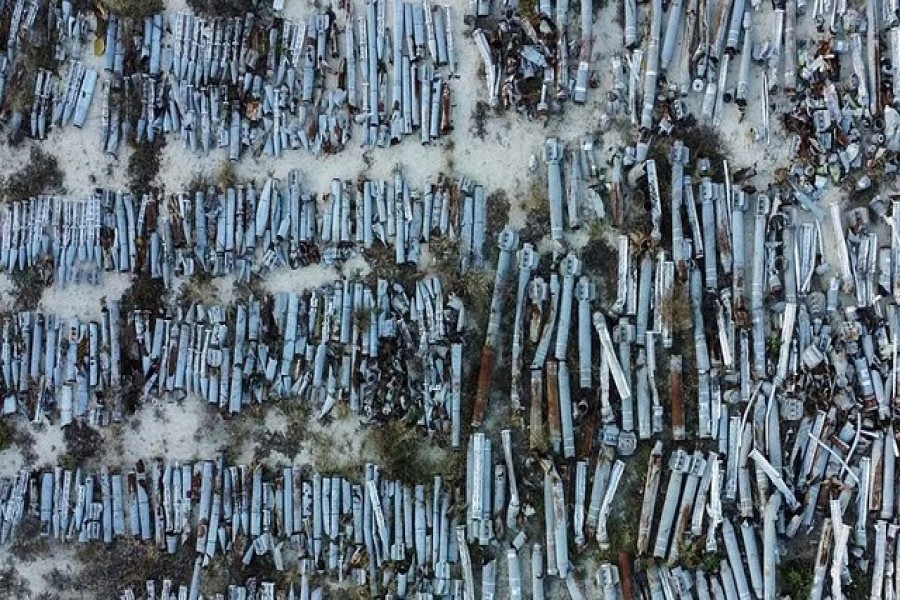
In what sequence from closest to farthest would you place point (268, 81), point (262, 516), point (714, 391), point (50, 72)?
1. point (714, 391)
2. point (262, 516)
3. point (268, 81)
4. point (50, 72)

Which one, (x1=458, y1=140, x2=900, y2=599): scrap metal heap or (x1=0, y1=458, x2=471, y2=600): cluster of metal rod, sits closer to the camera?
(x1=458, y1=140, x2=900, y2=599): scrap metal heap

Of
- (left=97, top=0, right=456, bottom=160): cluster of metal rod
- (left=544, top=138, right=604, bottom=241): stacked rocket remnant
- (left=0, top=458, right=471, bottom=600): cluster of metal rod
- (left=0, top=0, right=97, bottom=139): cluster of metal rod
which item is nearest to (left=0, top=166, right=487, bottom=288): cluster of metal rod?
(left=97, top=0, right=456, bottom=160): cluster of metal rod

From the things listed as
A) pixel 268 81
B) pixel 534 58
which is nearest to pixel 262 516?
pixel 268 81

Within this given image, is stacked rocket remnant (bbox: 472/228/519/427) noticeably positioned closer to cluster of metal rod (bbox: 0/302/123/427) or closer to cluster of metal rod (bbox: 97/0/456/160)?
cluster of metal rod (bbox: 97/0/456/160)

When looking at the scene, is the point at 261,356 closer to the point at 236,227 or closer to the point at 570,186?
the point at 236,227

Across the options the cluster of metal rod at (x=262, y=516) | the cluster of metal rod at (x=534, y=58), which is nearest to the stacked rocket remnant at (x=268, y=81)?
the cluster of metal rod at (x=534, y=58)

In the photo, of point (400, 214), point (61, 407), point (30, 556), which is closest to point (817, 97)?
point (400, 214)
